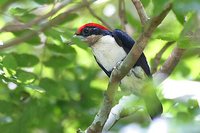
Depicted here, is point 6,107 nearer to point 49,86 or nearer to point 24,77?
point 49,86

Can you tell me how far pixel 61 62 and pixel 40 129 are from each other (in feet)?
3.31

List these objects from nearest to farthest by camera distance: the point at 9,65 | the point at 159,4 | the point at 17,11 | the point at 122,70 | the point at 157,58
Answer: the point at 159,4, the point at 122,70, the point at 9,65, the point at 17,11, the point at 157,58

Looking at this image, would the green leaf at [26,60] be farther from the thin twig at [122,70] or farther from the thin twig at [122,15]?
the thin twig at [122,70]

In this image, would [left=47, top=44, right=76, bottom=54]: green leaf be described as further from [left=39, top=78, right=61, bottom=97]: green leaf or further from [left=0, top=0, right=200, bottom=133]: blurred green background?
[left=39, top=78, right=61, bottom=97]: green leaf

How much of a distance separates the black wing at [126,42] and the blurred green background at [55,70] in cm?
24

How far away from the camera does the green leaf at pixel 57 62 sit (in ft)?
13.8

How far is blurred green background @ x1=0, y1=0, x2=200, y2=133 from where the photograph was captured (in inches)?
135

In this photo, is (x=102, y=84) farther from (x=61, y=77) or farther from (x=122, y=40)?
(x=122, y=40)

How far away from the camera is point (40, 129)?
16.2 feet

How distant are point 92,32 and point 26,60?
0.65 meters

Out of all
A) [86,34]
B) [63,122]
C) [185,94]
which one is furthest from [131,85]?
[185,94]

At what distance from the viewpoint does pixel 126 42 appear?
4.01 m

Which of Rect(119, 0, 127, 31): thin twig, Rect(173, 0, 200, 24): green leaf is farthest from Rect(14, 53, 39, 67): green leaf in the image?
Rect(173, 0, 200, 24): green leaf

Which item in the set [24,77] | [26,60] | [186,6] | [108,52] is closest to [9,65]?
[24,77]
